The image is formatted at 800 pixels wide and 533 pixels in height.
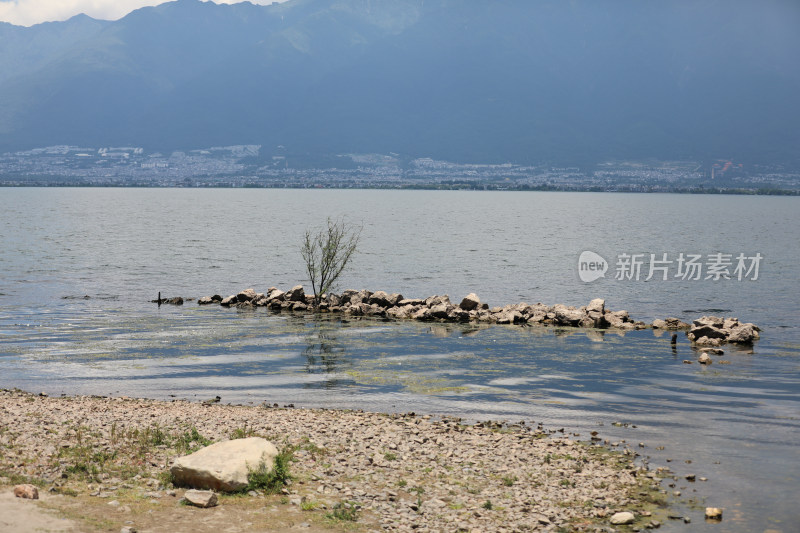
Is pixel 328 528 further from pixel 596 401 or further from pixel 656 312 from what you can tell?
pixel 656 312

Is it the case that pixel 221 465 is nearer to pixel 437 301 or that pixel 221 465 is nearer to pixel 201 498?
pixel 201 498

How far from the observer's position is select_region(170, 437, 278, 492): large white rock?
62.6 feet

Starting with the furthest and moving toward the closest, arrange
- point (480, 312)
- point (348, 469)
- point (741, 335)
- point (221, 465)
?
1. point (480, 312)
2. point (741, 335)
3. point (348, 469)
4. point (221, 465)

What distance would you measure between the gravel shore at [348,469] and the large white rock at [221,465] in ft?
1.40

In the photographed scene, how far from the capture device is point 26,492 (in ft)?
58.6

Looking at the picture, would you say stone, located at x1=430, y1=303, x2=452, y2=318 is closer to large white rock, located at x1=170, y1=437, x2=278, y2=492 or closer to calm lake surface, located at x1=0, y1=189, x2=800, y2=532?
calm lake surface, located at x1=0, y1=189, x2=800, y2=532

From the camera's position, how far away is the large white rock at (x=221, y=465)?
19.1 metres

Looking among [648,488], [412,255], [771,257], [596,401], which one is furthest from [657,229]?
[648,488]

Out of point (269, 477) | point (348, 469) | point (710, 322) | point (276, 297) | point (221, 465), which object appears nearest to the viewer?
point (221, 465)

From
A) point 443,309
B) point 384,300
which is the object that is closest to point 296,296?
point 384,300

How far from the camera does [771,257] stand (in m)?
108

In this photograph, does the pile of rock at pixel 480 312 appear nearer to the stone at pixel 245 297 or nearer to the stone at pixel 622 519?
the stone at pixel 245 297

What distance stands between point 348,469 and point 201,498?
4310mm

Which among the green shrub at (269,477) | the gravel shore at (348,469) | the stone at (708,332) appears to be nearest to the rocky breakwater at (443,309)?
the stone at (708,332)
